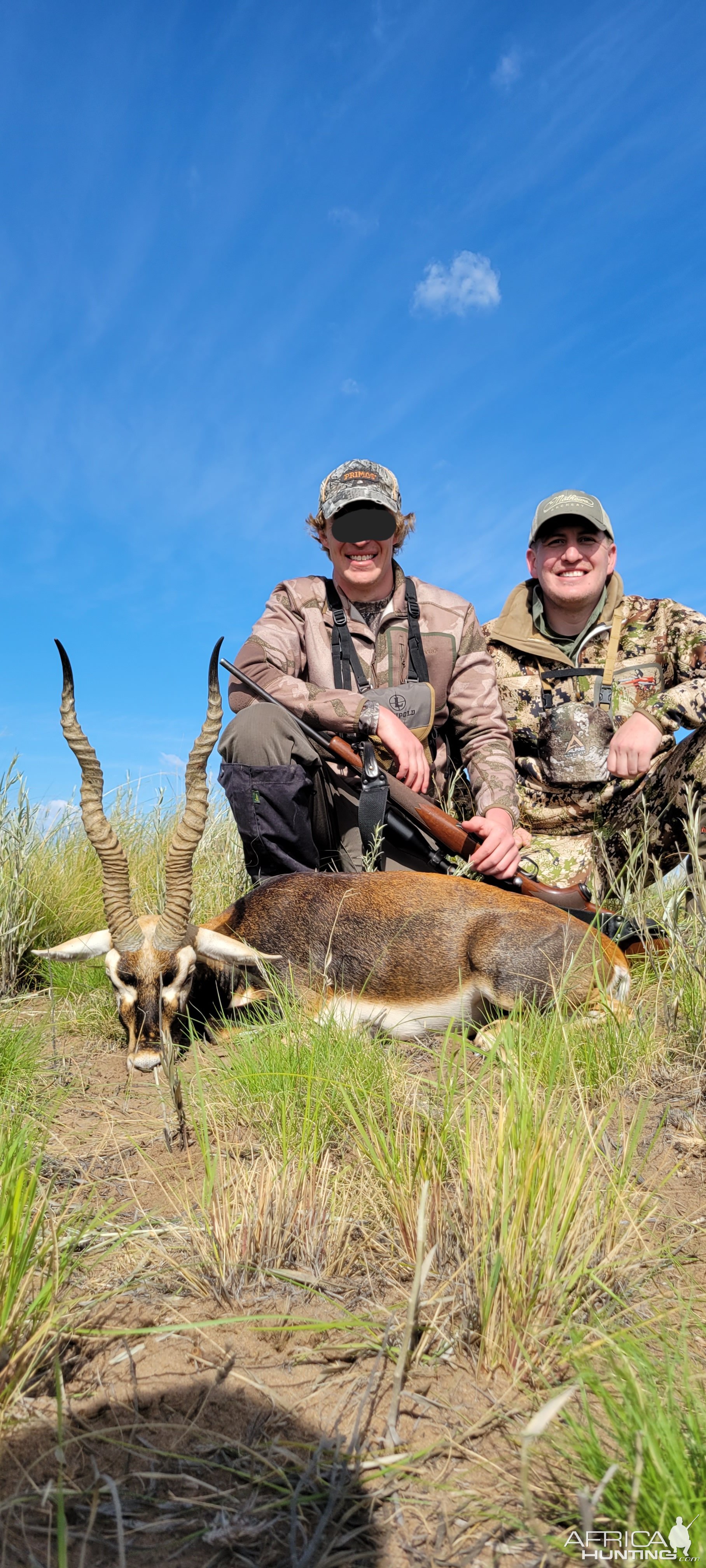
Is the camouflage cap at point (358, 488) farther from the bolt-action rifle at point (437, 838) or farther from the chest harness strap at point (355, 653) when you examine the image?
the bolt-action rifle at point (437, 838)

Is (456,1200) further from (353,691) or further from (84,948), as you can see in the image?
(353,691)

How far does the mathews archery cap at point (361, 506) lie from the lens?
20.5 ft

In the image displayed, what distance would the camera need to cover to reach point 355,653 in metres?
6.30

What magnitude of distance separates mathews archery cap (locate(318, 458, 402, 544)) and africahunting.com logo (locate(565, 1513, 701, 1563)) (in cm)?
560

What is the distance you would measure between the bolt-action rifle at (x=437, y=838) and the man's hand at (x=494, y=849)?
0.25ft

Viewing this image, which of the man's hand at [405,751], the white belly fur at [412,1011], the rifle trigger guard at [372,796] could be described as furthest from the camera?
the man's hand at [405,751]

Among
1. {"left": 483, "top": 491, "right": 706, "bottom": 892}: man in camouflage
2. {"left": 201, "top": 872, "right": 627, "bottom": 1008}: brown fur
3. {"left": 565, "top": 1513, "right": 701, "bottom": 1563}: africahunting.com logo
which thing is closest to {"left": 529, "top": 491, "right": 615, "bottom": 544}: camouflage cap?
{"left": 483, "top": 491, "right": 706, "bottom": 892}: man in camouflage

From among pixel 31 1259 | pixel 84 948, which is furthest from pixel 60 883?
pixel 31 1259

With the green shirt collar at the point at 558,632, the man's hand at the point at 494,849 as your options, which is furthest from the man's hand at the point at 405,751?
the green shirt collar at the point at 558,632

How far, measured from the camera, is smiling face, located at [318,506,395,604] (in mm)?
6281

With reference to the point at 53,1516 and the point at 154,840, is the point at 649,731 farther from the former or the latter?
the point at 53,1516

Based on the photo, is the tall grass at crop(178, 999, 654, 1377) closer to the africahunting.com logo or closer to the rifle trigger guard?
the africahunting.com logo

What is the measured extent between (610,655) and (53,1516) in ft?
19.8

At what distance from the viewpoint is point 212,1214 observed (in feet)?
7.30
